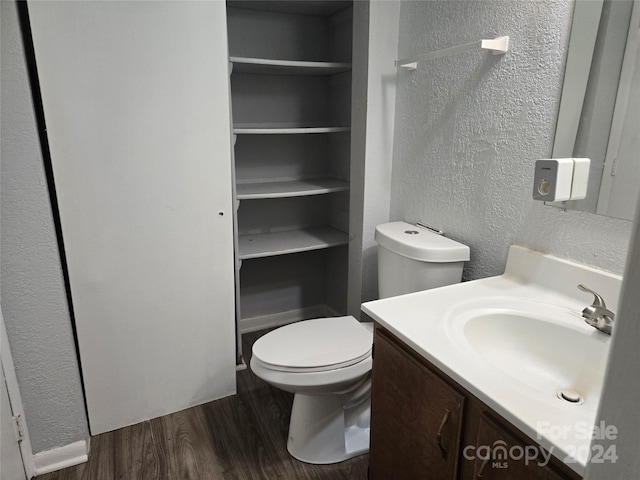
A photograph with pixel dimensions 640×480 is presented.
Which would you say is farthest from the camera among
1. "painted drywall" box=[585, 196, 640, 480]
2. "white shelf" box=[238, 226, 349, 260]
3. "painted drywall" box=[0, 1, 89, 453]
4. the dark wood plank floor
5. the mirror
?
"white shelf" box=[238, 226, 349, 260]

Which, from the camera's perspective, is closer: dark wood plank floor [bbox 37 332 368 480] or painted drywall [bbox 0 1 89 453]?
painted drywall [bbox 0 1 89 453]

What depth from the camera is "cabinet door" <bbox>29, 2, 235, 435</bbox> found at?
1551mm

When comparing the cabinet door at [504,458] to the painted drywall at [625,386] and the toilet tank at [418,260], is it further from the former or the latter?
the toilet tank at [418,260]

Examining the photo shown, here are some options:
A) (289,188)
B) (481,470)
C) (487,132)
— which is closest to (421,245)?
(487,132)

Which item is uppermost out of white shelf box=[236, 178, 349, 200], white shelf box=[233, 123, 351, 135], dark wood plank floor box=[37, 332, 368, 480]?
white shelf box=[233, 123, 351, 135]

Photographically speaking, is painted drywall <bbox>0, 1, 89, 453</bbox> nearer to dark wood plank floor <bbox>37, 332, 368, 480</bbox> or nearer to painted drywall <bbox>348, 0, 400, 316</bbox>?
dark wood plank floor <bbox>37, 332, 368, 480</bbox>

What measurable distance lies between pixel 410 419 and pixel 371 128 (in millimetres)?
1349

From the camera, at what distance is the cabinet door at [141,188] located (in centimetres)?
155

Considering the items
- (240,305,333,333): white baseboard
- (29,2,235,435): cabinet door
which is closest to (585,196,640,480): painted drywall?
(29,2,235,435): cabinet door

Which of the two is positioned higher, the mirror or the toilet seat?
the mirror

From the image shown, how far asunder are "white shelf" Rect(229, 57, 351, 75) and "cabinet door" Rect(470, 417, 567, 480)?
179 cm

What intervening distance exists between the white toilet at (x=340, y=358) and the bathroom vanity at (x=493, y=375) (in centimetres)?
A: 24

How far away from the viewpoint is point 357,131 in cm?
217

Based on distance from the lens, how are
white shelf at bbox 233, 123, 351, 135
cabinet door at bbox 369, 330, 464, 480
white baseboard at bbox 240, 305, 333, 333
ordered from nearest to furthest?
1. cabinet door at bbox 369, 330, 464, 480
2. white shelf at bbox 233, 123, 351, 135
3. white baseboard at bbox 240, 305, 333, 333
